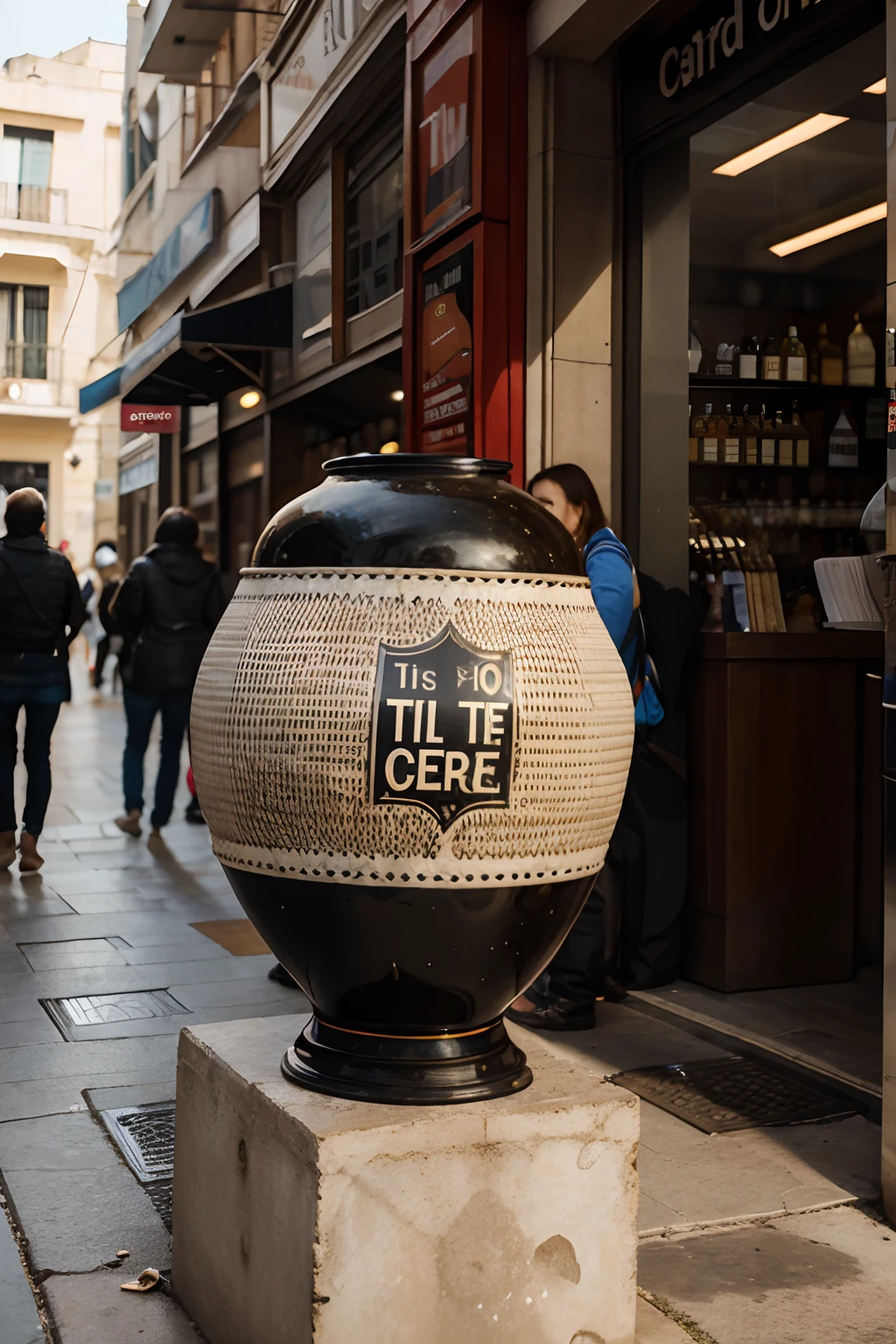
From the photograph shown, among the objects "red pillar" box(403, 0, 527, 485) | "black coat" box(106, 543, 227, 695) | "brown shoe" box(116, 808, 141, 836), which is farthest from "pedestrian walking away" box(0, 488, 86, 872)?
"red pillar" box(403, 0, 527, 485)

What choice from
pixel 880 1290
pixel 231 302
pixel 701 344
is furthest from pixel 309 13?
pixel 880 1290

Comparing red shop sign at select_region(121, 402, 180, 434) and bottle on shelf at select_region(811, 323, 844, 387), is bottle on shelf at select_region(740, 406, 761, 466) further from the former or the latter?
red shop sign at select_region(121, 402, 180, 434)

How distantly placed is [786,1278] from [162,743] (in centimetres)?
607

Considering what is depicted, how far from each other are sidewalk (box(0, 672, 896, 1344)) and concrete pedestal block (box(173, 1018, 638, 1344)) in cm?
12

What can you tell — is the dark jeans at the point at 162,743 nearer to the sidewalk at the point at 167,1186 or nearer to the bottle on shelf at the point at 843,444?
the sidewalk at the point at 167,1186

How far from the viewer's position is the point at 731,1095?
3969 millimetres

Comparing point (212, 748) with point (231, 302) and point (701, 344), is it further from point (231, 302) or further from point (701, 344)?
point (231, 302)

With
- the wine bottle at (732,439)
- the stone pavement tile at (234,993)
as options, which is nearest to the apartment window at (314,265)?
the wine bottle at (732,439)

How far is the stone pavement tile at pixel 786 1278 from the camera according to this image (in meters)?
2.64

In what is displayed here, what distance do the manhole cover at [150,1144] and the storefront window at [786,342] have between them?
127 inches

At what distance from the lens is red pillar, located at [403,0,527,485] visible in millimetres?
5648

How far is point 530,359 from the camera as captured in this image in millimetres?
5699

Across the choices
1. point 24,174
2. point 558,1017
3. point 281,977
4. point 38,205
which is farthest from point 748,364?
point 24,174

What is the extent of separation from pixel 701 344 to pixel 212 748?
193 inches
